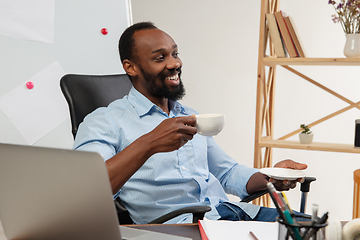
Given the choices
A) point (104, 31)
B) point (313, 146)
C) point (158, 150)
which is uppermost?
point (104, 31)

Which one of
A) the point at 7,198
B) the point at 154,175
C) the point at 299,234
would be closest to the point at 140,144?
the point at 154,175

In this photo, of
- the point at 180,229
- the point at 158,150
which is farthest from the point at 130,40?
the point at 180,229

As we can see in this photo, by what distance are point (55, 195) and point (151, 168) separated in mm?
665

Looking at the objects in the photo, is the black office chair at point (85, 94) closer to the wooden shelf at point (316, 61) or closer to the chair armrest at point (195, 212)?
the chair armrest at point (195, 212)

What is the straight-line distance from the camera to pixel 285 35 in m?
2.13

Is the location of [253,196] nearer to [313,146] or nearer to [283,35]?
[313,146]

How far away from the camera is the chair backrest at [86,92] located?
56.9 inches

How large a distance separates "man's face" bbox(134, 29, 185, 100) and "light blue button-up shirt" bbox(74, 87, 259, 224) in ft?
0.32

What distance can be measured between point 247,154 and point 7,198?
251cm

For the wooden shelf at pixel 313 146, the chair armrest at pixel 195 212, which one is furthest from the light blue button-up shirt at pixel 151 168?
the wooden shelf at pixel 313 146

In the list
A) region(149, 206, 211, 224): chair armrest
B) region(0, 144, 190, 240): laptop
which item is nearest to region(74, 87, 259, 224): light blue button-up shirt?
region(149, 206, 211, 224): chair armrest

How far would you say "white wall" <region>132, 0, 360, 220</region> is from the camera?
108 inches

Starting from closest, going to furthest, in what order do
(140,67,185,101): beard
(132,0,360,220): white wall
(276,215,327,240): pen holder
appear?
(276,215,327,240): pen holder < (140,67,185,101): beard < (132,0,360,220): white wall

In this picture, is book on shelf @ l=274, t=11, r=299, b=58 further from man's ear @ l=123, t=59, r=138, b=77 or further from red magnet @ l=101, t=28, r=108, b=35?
red magnet @ l=101, t=28, r=108, b=35
